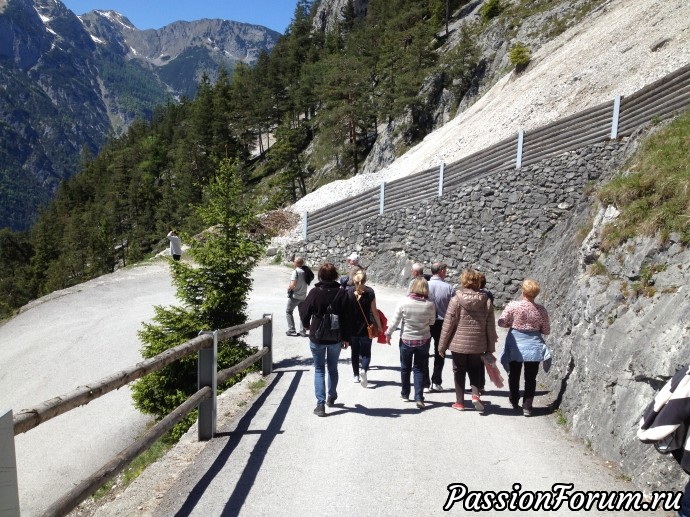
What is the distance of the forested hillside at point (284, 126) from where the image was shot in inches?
1582

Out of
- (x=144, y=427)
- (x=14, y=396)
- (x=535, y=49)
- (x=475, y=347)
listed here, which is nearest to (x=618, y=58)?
(x=535, y=49)

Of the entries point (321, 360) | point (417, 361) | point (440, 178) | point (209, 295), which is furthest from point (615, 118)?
point (321, 360)

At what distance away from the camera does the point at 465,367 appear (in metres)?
6.46

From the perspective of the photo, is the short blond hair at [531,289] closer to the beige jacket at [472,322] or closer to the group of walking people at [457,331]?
the group of walking people at [457,331]

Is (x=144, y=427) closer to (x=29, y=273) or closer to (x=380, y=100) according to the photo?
(x=380, y=100)

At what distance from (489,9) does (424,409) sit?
47.1 meters

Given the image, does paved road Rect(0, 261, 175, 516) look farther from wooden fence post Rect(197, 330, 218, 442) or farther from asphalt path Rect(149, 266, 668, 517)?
asphalt path Rect(149, 266, 668, 517)

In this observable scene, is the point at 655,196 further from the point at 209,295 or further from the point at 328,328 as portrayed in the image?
the point at 209,295

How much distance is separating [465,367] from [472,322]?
1.98 ft

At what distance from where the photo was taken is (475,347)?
247 inches

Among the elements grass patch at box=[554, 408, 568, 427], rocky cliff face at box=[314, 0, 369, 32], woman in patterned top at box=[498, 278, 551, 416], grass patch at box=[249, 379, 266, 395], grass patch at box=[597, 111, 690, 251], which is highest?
rocky cliff face at box=[314, 0, 369, 32]

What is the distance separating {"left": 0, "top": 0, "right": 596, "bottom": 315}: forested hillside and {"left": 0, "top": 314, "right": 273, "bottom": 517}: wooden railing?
5.72 metres

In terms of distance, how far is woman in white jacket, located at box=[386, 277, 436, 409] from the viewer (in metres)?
6.67

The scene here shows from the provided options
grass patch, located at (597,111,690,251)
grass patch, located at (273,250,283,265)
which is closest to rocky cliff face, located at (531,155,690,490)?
grass patch, located at (597,111,690,251)
